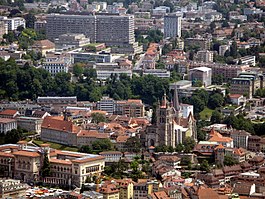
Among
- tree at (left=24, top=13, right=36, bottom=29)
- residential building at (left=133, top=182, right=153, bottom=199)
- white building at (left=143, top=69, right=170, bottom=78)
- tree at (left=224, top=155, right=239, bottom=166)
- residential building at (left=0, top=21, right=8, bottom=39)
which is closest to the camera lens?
residential building at (left=133, top=182, right=153, bottom=199)

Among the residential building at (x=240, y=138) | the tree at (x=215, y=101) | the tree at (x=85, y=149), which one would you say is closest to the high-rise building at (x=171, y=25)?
the tree at (x=215, y=101)

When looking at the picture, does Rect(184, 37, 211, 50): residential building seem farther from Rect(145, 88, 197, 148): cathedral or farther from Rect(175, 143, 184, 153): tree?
Rect(175, 143, 184, 153): tree

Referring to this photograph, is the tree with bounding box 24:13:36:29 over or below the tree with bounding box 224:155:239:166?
over

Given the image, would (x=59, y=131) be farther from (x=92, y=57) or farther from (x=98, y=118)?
(x=92, y=57)

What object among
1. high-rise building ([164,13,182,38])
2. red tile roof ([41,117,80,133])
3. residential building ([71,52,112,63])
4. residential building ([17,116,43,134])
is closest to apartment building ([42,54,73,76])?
residential building ([71,52,112,63])

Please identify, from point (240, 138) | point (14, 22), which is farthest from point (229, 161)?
point (14, 22)
